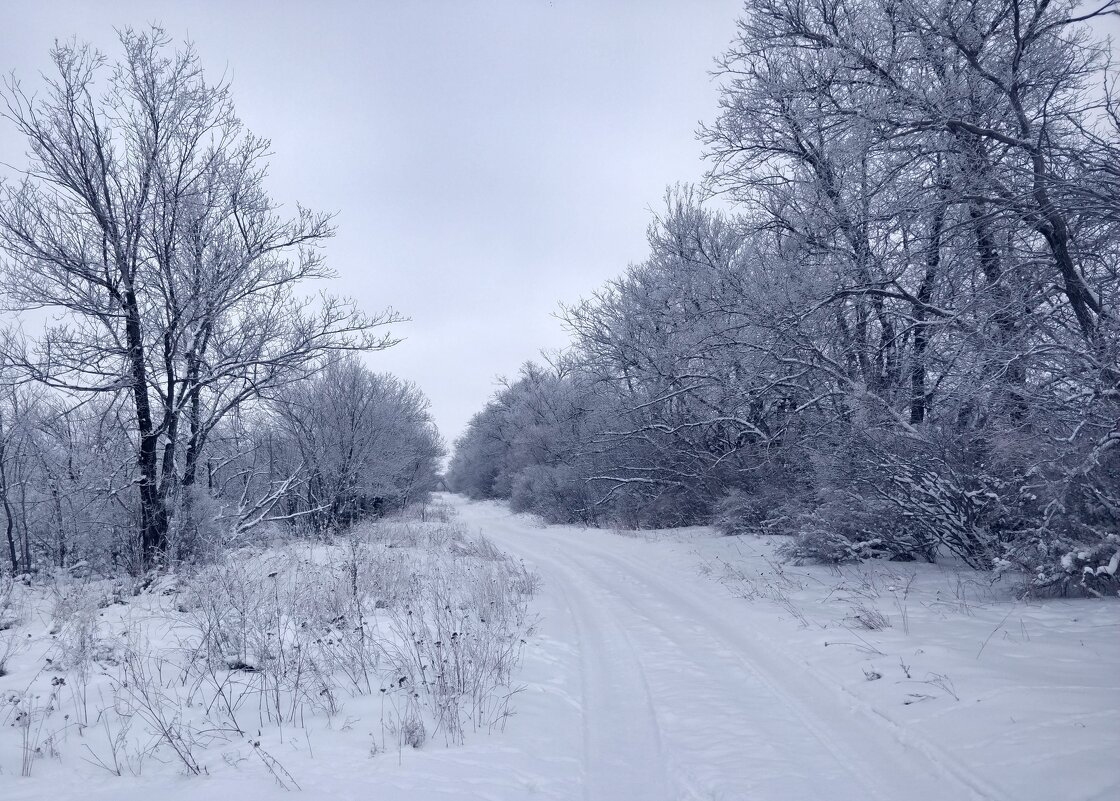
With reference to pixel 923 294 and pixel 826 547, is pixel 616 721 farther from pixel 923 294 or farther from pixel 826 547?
pixel 923 294

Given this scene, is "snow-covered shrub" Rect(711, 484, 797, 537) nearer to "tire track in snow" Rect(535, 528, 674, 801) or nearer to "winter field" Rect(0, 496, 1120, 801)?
"winter field" Rect(0, 496, 1120, 801)

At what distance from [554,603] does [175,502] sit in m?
7.77

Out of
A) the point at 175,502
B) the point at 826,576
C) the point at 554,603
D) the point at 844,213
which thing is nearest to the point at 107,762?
the point at 554,603

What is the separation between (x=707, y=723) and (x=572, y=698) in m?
1.24

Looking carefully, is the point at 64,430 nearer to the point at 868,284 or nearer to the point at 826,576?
the point at 826,576

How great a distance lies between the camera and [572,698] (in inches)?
195

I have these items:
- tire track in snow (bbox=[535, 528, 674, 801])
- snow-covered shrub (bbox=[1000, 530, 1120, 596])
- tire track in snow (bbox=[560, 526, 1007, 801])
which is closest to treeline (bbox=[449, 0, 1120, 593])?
snow-covered shrub (bbox=[1000, 530, 1120, 596])

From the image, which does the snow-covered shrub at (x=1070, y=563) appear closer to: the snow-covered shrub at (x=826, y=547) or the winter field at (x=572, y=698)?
the winter field at (x=572, y=698)

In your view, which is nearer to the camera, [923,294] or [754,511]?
[923,294]

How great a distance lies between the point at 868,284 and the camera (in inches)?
385

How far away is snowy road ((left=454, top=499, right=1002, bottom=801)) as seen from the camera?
11.1 feet

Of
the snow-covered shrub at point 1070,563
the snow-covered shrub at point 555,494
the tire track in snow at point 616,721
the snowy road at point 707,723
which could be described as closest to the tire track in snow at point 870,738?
the snowy road at point 707,723

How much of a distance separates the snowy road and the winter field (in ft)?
0.07

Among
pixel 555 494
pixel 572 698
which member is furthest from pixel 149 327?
pixel 555 494
